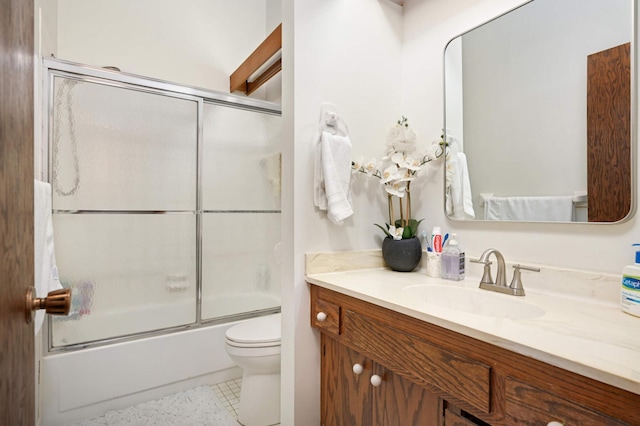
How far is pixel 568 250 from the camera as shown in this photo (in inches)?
43.3

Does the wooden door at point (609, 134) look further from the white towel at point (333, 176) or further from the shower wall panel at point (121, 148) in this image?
the shower wall panel at point (121, 148)

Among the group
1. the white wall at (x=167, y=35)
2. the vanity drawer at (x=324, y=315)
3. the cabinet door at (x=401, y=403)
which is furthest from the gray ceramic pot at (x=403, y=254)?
the white wall at (x=167, y=35)

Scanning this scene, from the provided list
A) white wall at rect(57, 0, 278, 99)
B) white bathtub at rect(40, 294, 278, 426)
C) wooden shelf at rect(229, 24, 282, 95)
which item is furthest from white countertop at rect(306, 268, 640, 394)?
white wall at rect(57, 0, 278, 99)

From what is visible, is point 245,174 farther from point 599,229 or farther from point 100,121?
point 599,229

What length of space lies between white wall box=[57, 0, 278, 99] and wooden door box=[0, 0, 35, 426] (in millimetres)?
2083

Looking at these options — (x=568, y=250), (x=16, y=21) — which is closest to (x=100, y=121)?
(x=16, y=21)

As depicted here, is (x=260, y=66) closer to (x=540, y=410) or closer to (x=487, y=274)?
(x=487, y=274)

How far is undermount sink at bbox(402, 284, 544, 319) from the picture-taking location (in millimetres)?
1033

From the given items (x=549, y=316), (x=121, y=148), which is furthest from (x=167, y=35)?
(x=549, y=316)

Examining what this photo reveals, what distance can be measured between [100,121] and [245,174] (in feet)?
3.14

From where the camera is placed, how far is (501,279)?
1170mm

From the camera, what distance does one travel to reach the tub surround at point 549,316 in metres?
0.62

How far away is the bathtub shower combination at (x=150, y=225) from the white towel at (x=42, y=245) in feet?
1.92

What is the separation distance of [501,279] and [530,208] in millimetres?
279
